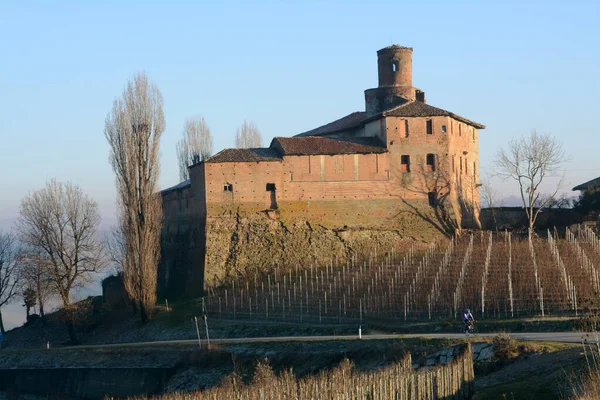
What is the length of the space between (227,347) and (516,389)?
13.0m

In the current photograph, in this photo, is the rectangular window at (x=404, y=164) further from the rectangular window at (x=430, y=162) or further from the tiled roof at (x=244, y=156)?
the tiled roof at (x=244, y=156)

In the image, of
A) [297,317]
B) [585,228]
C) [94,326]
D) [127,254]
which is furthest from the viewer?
[585,228]

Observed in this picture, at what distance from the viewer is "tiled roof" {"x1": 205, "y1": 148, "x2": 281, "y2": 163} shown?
4169 cm

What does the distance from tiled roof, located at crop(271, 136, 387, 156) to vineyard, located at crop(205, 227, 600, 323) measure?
5.16m

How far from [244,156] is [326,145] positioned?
13.7ft

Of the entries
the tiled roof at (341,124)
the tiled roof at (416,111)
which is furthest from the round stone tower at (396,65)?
the tiled roof at (416,111)

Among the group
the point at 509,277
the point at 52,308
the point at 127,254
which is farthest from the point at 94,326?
the point at 509,277

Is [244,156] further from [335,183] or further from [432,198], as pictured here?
[432,198]

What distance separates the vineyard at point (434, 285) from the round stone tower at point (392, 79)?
960 cm

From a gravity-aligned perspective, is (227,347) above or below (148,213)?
below

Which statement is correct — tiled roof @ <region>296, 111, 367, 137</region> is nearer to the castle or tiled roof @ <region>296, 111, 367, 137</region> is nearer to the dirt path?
the castle

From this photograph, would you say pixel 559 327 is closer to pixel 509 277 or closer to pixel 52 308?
pixel 509 277

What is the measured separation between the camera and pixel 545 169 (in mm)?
47188

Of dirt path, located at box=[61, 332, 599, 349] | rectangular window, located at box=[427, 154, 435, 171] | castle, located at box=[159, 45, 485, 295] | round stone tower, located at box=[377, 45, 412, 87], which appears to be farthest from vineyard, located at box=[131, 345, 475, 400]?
round stone tower, located at box=[377, 45, 412, 87]
